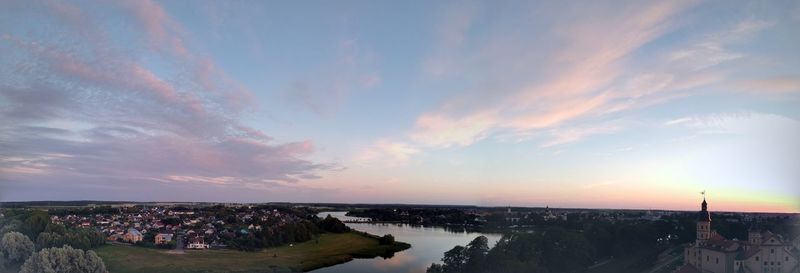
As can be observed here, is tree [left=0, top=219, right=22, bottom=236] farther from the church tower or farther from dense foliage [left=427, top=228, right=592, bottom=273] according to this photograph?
the church tower

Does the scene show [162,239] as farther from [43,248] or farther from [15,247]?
[15,247]

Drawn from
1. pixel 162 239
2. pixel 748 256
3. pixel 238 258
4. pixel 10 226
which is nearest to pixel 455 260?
pixel 748 256

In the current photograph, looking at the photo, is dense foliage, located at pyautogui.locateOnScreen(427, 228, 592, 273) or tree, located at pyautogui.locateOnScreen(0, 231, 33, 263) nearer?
dense foliage, located at pyautogui.locateOnScreen(427, 228, 592, 273)

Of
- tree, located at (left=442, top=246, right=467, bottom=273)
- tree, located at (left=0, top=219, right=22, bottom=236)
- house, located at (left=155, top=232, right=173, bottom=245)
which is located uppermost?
tree, located at (left=0, top=219, right=22, bottom=236)

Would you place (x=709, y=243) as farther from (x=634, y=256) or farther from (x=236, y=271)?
(x=236, y=271)

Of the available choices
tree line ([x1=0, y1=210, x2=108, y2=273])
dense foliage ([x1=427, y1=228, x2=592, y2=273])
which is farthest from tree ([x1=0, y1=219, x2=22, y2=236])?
dense foliage ([x1=427, y1=228, x2=592, y2=273])

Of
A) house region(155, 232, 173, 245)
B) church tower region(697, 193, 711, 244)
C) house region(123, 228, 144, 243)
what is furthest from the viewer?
house region(155, 232, 173, 245)

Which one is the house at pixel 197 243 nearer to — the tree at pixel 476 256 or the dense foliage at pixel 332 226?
the dense foliage at pixel 332 226

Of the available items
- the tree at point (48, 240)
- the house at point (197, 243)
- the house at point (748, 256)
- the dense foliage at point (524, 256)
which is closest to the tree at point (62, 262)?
the tree at point (48, 240)
